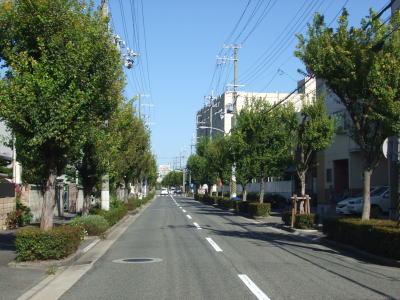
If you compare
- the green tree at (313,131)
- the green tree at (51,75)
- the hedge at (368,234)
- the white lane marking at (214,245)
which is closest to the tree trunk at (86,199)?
the white lane marking at (214,245)

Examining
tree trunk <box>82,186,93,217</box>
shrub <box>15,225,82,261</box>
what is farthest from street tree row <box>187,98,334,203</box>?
shrub <box>15,225,82,261</box>

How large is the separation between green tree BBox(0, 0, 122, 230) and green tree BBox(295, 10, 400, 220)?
6887 millimetres

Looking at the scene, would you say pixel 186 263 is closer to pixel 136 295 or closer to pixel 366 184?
pixel 136 295

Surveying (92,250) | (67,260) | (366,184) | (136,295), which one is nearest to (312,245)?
(366,184)

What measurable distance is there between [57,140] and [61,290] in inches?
179

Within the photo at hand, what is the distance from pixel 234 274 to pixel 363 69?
26.0 ft

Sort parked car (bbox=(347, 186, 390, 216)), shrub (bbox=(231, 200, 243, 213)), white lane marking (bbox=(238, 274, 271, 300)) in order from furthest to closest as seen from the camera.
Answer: shrub (bbox=(231, 200, 243, 213)) → parked car (bbox=(347, 186, 390, 216)) → white lane marking (bbox=(238, 274, 271, 300))

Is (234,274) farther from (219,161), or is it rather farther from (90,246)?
(219,161)

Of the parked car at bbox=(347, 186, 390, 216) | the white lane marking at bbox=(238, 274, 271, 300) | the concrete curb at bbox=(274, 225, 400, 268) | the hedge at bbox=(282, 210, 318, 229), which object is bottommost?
the concrete curb at bbox=(274, 225, 400, 268)

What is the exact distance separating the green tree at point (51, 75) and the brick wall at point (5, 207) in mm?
7963

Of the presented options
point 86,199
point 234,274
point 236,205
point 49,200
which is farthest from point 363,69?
point 236,205

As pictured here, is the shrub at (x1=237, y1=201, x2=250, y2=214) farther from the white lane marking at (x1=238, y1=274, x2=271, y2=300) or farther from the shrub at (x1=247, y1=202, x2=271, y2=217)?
the white lane marking at (x1=238, y1=274, x2=271, y2=300)

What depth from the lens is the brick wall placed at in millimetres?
19672

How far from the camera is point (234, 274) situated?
33.2ft
